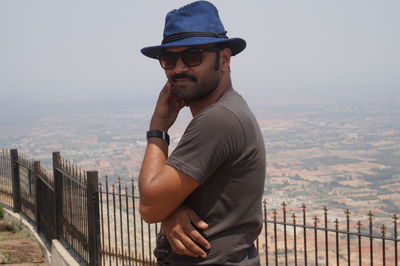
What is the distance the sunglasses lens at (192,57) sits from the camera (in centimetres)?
196

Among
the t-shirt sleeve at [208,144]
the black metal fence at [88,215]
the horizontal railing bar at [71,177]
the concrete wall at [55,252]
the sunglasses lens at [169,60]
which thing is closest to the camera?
the t-shirt sleeve at [208,144]

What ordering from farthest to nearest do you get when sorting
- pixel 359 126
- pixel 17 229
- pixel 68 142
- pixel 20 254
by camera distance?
pixel 359 126
pixel 68 142
pixel 17 229
pixel 20 254

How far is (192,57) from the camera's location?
197 centimetres

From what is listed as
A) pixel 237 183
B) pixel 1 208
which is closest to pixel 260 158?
pixel 237 183

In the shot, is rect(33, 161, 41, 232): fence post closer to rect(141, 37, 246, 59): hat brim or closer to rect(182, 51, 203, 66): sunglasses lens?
rect(141, 37, 246, 59): hat brim

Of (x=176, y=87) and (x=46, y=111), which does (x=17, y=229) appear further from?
(x=46, y=111)

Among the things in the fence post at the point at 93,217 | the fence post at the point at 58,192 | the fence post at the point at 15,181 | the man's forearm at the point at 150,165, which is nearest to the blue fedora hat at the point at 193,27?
the man's forearm at the point at 150,165

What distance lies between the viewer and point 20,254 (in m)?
7.35

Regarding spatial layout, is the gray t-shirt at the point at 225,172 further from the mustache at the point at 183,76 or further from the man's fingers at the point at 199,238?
the mustache at the point at 183,76

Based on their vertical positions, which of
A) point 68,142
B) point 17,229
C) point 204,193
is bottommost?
point 68,142

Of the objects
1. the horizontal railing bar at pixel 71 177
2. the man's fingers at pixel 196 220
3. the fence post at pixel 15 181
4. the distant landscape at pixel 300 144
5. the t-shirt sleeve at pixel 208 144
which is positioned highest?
the t-shirt sleeve at pixel 208 144

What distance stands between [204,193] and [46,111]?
193 m

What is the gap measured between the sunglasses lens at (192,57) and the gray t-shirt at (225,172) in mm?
170

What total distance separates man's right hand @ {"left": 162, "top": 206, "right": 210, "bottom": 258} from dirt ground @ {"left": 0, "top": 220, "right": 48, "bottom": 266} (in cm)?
578
